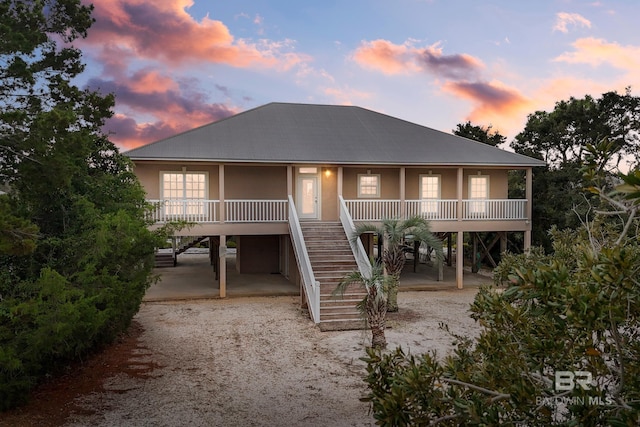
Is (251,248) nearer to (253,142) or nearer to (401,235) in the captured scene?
(253,142)

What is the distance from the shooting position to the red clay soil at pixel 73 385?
22.9ft

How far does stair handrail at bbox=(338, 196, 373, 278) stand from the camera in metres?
13.4

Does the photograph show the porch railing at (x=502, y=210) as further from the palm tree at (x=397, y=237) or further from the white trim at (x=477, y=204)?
the palm tree at (x=397, y=237)

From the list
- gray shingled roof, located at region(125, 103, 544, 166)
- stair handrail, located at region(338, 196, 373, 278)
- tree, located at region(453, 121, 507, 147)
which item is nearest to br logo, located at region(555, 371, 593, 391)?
stair handrail, located at region(338, 196, 373, 278)

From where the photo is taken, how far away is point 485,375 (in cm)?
323

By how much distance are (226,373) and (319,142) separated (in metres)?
11.8

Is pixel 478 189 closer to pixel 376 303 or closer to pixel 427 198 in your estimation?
pixel 427 198

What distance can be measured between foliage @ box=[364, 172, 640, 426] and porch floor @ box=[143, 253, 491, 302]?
45.3 feet

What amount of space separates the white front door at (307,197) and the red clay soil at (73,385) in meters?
9.06

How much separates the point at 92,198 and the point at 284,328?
600 cm

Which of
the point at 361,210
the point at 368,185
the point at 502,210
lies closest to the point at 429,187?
the point at 368,185

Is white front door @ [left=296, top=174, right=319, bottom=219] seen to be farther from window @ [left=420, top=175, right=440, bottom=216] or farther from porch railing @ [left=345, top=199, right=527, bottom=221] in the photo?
window @ [left=420, top=175, right=440, bottom=216]

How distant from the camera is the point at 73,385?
854cm

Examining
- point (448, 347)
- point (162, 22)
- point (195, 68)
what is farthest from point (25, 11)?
point (448, 347)
